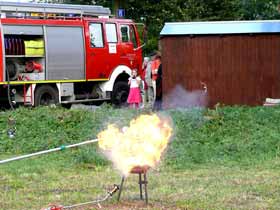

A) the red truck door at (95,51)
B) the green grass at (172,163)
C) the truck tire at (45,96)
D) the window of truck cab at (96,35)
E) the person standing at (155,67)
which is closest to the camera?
the green grass at (172,163)

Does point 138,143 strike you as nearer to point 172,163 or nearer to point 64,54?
point 172,163

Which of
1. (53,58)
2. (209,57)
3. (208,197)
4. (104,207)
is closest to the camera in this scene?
(104,207)

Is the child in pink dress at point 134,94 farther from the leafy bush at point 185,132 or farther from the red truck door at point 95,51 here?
the leafy bush at point 185,132

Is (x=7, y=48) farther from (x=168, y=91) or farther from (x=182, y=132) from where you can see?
(x=182, y=132)

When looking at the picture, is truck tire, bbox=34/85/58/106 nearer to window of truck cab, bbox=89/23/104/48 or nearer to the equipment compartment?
the equipment compartment

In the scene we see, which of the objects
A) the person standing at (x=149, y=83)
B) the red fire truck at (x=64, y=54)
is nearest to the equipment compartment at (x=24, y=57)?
the red fire truck at (x=64, y=54)

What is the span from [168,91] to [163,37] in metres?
1.37

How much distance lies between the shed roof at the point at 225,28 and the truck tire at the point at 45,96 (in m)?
4.88

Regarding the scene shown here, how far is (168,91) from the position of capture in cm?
1945

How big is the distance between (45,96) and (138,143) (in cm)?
1491

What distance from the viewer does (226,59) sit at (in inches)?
747

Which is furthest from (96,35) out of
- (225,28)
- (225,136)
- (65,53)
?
(225,136)

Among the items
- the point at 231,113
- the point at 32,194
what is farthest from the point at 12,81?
the point at 32,194

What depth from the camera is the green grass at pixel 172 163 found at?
9094 millimetres
